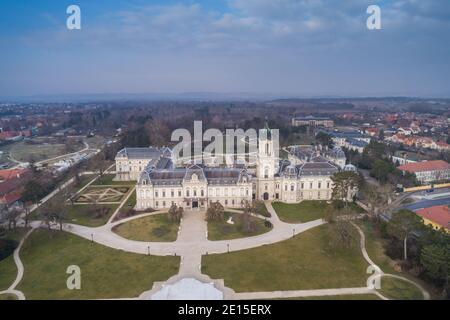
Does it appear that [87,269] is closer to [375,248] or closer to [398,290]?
[398,290]

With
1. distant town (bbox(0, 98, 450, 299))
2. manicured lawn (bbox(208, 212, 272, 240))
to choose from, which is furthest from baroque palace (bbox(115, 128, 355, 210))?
manicured lawn (bbox(208, 212, 272, 240))

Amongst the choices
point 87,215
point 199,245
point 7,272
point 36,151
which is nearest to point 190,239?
point 199,245

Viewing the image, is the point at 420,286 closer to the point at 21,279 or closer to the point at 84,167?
the point at 21,279

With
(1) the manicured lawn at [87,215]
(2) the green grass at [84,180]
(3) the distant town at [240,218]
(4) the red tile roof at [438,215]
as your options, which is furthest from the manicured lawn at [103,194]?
(4) the red tile roof at [438,215]

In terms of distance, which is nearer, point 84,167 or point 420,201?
point 420,201

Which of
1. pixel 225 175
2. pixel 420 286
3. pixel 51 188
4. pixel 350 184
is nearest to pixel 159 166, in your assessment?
pixel 225 175

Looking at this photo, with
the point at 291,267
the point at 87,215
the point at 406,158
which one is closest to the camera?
the point at 291,267
